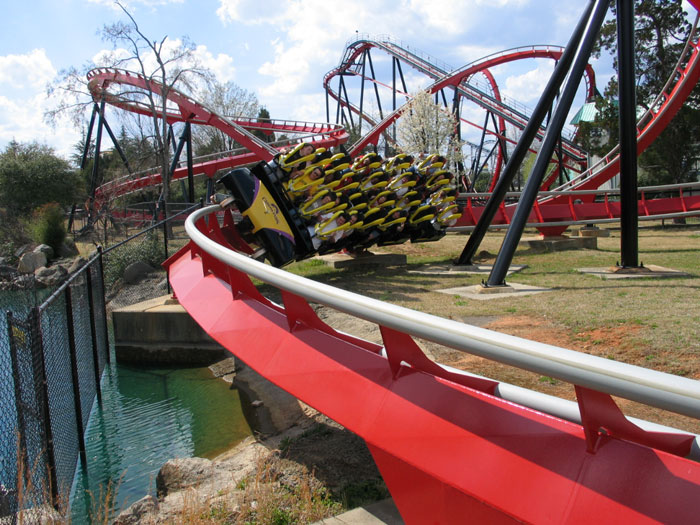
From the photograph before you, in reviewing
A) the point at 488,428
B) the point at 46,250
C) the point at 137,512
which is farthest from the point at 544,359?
the point at 46,250

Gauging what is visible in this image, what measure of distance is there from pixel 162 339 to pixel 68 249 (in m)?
14.9

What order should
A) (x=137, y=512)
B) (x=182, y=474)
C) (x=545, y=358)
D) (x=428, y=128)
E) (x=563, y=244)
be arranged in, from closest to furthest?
(x=545, y=358) < (x=137, y=512) < (x=182, y=474) < (x=563, y=244) < (x=428, y=128)

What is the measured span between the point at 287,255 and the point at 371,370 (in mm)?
7100

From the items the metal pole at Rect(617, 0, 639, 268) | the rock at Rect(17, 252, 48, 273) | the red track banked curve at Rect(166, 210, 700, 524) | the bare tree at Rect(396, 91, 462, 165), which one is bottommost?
A: the rock at Rect(17, 252, 48, 273)

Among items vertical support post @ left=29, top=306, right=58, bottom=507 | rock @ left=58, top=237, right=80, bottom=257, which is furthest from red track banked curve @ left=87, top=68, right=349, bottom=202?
vertical support post @ left=29, top=306, right=58, bottom=507

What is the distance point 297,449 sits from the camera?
4004 millimetres

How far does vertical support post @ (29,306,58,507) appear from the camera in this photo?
393 centimetres

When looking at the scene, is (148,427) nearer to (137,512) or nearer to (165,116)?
(137,512)

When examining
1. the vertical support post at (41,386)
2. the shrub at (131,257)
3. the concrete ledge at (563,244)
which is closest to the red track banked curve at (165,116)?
the shrub at (131,257)

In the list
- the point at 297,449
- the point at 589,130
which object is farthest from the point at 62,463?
the point at 589,130

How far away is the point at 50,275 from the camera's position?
17516 mm

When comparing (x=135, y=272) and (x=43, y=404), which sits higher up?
(x=43, y=404)

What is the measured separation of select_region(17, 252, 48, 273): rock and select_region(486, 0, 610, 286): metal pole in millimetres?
16360

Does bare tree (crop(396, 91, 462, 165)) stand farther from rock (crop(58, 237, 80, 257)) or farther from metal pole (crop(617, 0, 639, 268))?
metal pole (crop(617, 0, 639, 268))
